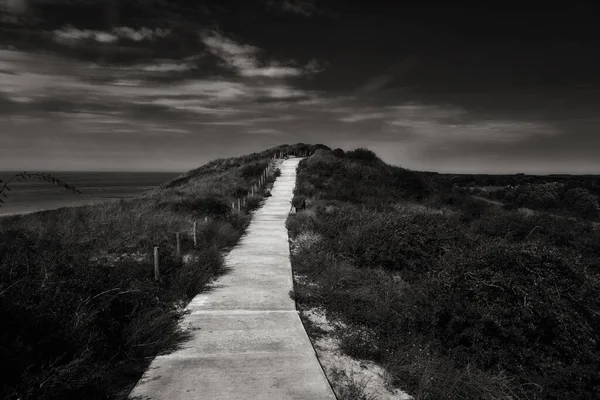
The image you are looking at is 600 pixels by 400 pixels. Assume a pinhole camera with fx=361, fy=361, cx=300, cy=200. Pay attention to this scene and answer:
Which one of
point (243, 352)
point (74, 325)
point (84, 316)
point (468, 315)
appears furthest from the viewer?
point (468, 315)

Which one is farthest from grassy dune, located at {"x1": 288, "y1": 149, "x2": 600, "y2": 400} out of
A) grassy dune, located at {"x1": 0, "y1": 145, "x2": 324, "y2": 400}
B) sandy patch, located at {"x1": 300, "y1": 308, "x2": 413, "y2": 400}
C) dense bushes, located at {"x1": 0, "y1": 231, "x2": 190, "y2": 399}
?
dense bushes, located at {"x1": 0, "y1": 231, "x2": 190, "y2": 399}

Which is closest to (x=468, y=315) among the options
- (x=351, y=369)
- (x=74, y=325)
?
(x=351, y=369)

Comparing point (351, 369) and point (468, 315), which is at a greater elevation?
point (468, 315)

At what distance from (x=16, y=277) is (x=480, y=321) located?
6.53 m

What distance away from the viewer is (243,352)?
5.11 meters

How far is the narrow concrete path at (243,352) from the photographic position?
4148 millimetres

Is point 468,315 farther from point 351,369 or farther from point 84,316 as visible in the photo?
point 84,316

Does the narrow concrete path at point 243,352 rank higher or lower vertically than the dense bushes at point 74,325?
lower

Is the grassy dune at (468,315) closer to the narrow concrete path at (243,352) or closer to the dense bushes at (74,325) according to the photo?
the narrow concrete path at (243,352)

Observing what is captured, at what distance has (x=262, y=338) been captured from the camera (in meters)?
5.59

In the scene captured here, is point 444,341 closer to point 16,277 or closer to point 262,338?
point 262,338

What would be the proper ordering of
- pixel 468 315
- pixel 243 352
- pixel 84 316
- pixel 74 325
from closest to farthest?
pixel 74 325 → pixel 84 316 → pixel 243 352 → pixel 468 315

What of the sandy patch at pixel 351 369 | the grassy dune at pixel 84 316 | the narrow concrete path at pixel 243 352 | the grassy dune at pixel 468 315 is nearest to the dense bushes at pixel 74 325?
the grassy dune at pixel 84 316

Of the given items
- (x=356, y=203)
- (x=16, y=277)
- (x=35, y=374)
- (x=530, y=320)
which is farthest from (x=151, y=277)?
(x=356, y=203)
